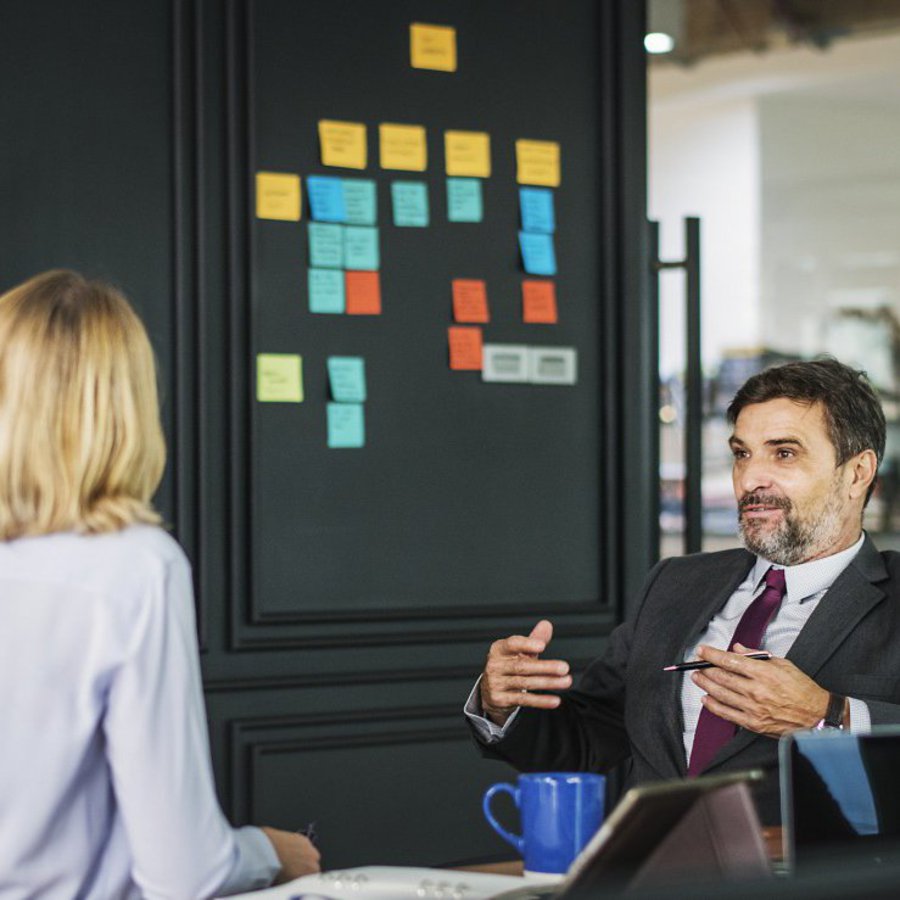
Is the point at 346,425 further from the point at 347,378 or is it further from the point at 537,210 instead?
the point at 537,210

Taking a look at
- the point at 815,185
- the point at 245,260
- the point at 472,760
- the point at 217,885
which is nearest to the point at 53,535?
the point at 217,885

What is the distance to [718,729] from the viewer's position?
85.3 inches

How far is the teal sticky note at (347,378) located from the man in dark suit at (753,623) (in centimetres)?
107

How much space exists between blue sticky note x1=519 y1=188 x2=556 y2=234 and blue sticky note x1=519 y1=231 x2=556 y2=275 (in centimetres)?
2

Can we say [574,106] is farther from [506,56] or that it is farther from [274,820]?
[274,820]

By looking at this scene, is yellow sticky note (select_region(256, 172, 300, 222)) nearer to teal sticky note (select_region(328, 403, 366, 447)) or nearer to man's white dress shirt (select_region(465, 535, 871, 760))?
teal sticky note (select_region(328, 403, 366, 447))

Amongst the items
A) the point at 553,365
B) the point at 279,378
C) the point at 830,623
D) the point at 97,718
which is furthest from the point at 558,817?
the point at 553,365

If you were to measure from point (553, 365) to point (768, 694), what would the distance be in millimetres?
1695

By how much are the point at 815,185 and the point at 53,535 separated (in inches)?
425

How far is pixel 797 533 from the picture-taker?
7.44ft

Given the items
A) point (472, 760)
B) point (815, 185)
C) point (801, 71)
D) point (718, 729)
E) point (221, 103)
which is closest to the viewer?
point (718, 729)

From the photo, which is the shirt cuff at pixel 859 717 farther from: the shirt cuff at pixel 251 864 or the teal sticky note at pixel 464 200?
the teal sticky note at pixel 464 200

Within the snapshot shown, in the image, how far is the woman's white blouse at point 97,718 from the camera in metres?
1.33

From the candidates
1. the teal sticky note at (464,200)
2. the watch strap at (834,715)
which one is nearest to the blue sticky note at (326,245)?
the teal sticky note at (464,200)
